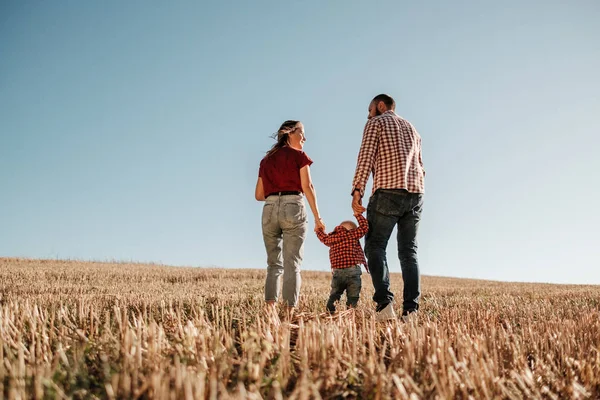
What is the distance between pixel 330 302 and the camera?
612 centimetres

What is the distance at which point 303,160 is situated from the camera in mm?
5109

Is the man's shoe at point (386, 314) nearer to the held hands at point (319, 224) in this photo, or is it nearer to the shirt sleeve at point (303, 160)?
the held hands at point (319, 224)

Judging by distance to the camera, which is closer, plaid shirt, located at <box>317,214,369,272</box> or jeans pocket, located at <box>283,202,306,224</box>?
jeans pocket, located at <box>283,202,306,224</box>

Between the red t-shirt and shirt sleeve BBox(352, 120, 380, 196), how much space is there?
625 millimetres

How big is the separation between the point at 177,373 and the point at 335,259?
4755 millimetres

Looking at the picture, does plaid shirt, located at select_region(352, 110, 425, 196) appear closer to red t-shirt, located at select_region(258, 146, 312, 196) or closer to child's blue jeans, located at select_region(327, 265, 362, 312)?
red t-shirt, located at select_region(258, 146, 312, 196)

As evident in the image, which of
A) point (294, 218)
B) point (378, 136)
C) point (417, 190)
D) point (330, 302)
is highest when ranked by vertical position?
point (378, 136)

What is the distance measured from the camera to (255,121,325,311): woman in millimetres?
5039

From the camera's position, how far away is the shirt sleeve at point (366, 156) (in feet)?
16.1

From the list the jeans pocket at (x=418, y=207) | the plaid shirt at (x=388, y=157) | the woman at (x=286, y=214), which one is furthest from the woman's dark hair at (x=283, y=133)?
the jeans pocket at (x=418, y=207)

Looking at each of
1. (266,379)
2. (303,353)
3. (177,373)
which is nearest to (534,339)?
(303,353)

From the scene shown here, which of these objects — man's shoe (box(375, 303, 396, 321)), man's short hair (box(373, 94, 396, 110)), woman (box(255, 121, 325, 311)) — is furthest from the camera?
man's short hair (box(373, 94, 396, 110))

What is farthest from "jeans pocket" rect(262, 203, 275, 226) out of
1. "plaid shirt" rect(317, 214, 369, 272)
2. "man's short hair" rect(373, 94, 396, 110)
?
"man's short hair" rect(373, 94, 396, 110)

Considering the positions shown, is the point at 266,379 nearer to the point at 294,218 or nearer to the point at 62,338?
the point at 62,338
